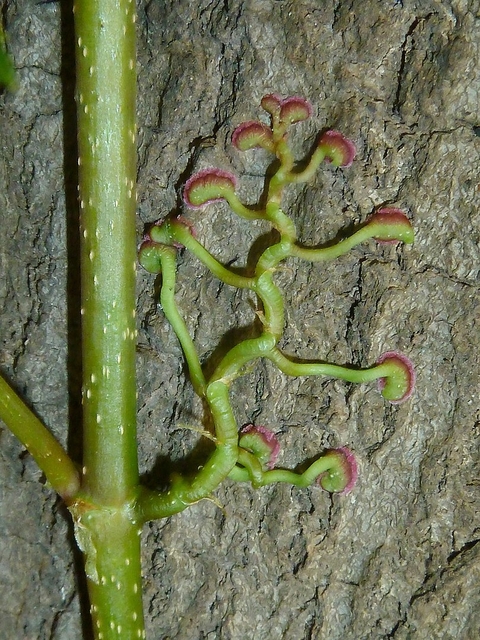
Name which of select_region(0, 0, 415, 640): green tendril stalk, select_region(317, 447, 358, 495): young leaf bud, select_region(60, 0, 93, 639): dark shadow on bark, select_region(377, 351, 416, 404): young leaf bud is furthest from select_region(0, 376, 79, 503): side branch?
select_region(377, 351, 416, 404): young leaf bud

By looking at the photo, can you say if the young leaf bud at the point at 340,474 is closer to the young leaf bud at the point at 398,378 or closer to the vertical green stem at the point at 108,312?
the young leaf bud at the point at 398,378

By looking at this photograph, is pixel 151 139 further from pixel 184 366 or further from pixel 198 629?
pixel 198 629

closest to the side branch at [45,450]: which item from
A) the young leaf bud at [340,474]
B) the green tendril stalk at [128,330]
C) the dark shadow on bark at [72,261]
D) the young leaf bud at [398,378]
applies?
the green tendril stalk at [128,330]

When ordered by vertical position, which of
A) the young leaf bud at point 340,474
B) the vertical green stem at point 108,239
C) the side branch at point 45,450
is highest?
the vertical green stem at point 108,239

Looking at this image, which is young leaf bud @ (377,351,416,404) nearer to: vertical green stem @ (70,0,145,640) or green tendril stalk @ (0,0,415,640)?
green tendril stalk @ (0,0,415,640)

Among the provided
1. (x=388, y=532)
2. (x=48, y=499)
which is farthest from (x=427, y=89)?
(x=48, y=499)

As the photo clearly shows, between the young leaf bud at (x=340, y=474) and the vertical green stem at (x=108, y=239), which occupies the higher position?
the vertical green stem at (x=108, y=239)

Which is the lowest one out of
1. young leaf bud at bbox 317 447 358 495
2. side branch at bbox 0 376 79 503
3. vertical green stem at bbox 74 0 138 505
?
young leaf bud at bbox 317 447 358 495
